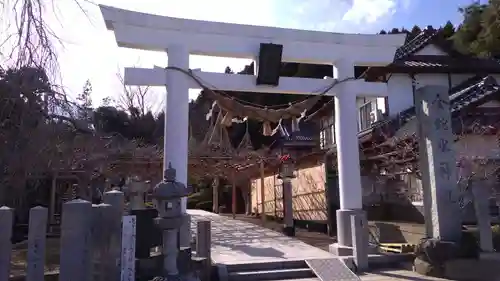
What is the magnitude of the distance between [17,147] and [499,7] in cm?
1037

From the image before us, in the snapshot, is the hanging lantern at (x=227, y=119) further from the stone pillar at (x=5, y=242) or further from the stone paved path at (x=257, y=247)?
the stone pillar at (x=5, y=242)

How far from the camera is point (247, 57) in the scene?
11.0 m

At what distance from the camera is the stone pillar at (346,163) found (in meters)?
10.3

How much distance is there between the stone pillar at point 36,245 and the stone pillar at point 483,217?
8709mm

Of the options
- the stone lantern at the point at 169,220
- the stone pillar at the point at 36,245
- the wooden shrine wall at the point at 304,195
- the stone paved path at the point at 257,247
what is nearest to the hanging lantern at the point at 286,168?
the wooden shrine wall at the point at 304,195

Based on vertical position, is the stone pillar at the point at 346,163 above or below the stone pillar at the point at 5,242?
above

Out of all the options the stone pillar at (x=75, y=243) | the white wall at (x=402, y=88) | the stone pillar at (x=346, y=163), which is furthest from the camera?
the white wall at (x=402, y=88)

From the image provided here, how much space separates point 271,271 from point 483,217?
4896 mm

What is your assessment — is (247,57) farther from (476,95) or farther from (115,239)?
(476,95)

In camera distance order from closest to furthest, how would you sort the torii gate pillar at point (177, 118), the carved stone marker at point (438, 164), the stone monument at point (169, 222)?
the stone monument at point (169, 222)
the carved stone marker at point (438, 164)
the torii gate pillar at point (177, 118)

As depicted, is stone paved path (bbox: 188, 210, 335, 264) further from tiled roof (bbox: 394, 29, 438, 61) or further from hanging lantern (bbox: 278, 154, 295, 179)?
tiled roof (bbox: 394, 29, 438, 61)

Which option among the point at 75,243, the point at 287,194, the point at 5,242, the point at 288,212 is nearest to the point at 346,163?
the point at 288,212

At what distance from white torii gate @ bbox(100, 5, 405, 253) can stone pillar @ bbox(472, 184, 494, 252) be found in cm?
278

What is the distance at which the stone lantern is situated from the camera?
6.77 meters
